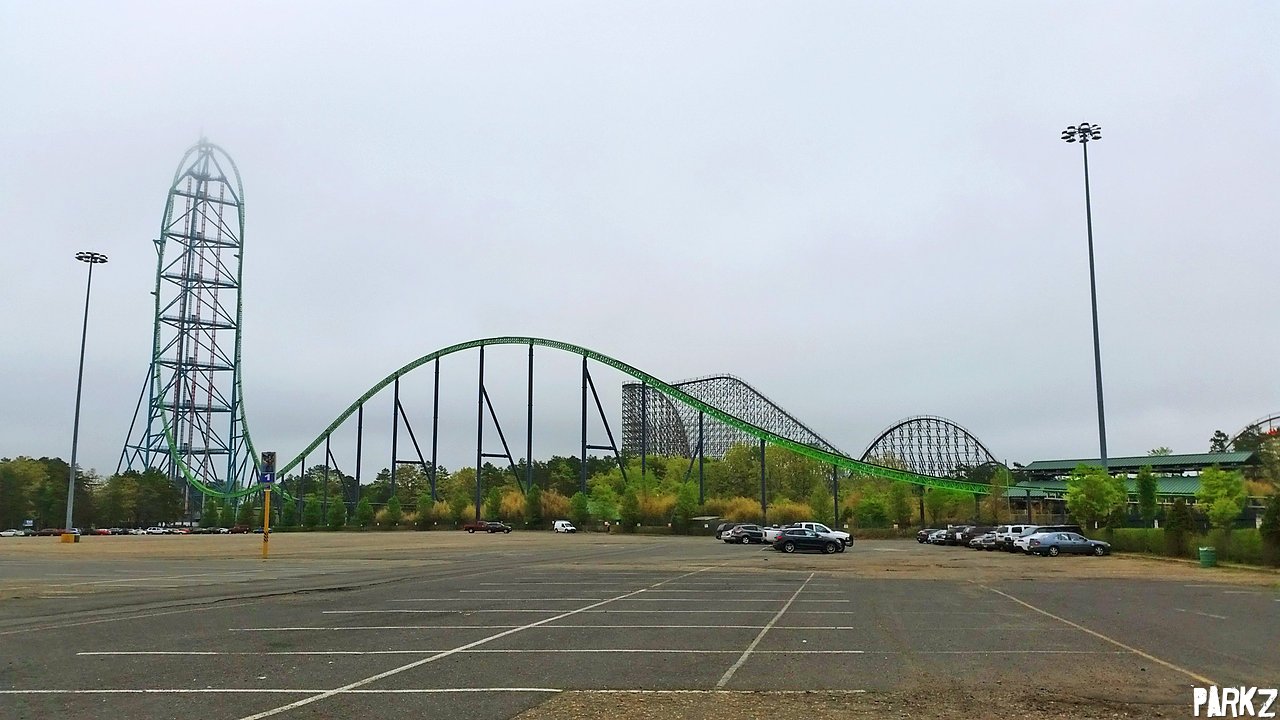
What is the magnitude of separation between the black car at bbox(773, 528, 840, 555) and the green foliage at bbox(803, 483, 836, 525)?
33116 millimetres

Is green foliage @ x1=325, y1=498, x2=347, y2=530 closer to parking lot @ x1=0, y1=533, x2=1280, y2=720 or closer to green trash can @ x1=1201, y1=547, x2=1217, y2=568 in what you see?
parking lot @ x1=0, y1=533, x2=1280, y2=720

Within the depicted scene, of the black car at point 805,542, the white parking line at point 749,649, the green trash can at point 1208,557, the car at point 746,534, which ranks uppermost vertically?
the white parking line at point 749,649

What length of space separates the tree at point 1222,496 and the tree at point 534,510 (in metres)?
57.0

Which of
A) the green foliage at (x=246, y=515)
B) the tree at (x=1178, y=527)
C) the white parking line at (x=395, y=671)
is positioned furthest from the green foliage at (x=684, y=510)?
the white parking line at (x=395, y=671)

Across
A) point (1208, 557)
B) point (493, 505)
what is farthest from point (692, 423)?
point (1208, 557)

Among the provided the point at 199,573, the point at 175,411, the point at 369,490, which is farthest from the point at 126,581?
the point at 369,490

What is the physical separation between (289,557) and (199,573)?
429 inches

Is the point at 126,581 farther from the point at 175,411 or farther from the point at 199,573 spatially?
→ the point at 175,411

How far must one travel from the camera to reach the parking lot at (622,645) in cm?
863

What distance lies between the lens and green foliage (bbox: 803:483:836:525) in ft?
259

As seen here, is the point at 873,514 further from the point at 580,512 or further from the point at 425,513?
the point at 425,513

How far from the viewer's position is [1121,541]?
136ft

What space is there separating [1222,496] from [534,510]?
59720mm

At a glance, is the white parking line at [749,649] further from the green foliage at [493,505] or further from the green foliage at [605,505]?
the green foliage at [493,505]
